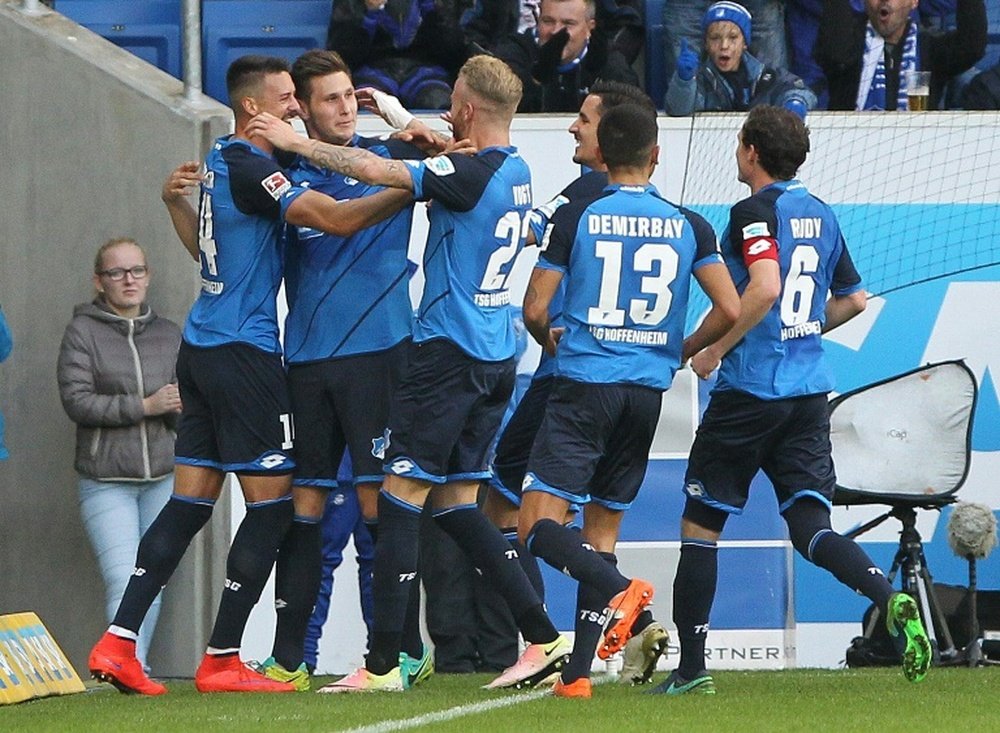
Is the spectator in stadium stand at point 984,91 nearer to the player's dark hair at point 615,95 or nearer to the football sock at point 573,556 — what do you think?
the player's dark hair at point 615,95

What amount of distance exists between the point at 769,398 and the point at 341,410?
1531mm

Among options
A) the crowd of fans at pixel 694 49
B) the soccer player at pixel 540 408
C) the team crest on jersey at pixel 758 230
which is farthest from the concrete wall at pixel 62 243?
the team crest on jersey at pixel 758 230

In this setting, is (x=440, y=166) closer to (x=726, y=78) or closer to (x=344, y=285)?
(x=344, y=285)

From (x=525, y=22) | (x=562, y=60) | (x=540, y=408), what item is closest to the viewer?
(x=540, y=408)

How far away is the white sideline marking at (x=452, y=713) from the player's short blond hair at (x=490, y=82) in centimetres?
202

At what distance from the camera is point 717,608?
29.2 feet

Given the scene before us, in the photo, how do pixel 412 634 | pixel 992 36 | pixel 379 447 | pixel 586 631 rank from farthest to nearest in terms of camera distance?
pixel 992 36, pixel 412 634, pixel 379 447, pixel 586 631

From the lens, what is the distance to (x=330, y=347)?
6.81 metres

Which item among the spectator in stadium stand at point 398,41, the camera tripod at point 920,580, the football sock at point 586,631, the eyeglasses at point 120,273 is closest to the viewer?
the football sock at point 586,631

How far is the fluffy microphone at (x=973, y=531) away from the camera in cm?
844

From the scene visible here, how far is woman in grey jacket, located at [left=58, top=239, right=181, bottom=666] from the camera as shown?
851 centimetres

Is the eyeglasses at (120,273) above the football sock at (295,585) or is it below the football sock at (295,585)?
above

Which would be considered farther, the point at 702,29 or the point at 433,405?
the point at 702,29

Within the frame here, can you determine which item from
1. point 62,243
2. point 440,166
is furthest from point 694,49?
point 440,166
